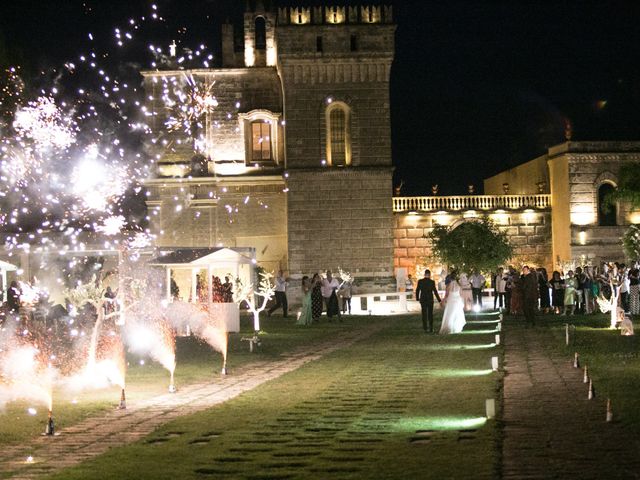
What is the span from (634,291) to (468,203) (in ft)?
63.5

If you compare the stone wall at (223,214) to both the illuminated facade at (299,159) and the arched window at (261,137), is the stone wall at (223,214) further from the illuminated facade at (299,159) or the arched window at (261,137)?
the arched window at (261,137)

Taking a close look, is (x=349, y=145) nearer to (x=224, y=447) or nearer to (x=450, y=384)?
(x=450, y=384)

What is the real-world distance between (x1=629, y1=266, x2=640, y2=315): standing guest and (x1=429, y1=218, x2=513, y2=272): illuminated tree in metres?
12.7

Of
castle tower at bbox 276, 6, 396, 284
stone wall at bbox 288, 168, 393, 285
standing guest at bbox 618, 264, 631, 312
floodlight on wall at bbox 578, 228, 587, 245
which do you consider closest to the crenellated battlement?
castle tower at bbox 276, 6, 396, 284

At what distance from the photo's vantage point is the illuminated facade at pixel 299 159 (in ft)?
146

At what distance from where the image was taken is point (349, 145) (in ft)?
148

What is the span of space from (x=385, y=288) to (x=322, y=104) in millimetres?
7803

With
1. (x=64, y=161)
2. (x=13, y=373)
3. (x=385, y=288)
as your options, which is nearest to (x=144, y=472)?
(x=13, y=373)

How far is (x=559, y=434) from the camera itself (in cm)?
984

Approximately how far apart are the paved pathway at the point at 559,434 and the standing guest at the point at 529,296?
11545 mm

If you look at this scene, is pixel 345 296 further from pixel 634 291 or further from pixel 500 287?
pixel 634 291

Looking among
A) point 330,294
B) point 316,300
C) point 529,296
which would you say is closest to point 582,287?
point 529,296

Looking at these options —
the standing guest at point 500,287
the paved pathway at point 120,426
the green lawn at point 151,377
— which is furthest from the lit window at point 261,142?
the paved pathway at point 120,426

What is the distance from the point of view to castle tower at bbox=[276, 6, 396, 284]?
44.6 metres
